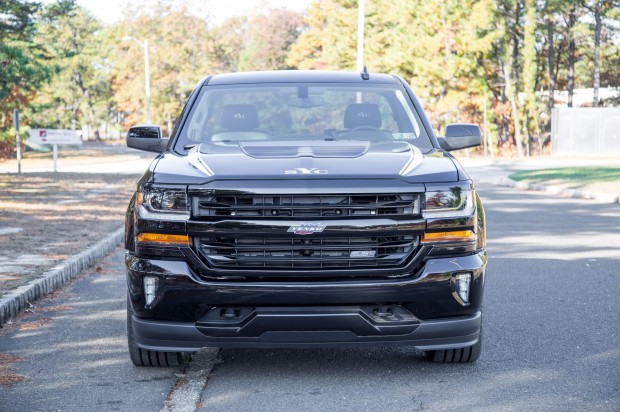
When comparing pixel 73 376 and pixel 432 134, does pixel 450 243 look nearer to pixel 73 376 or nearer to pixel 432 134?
pixel 432 134

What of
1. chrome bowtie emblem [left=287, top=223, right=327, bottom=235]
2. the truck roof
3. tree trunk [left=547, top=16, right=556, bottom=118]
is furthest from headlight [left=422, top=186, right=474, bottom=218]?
tree trunk [left=547, top=16, right=556, bottom=118]

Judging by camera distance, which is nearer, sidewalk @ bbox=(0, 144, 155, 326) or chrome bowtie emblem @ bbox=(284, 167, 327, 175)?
chrome bowtie emblem @ bbox=(284, 167, 327, 175)

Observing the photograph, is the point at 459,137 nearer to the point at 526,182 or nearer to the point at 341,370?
the point at 341,370

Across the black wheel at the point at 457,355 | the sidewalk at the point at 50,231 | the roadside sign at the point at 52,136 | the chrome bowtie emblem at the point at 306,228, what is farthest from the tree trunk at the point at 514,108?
the chrome bowtie emblem at the point at 306,228

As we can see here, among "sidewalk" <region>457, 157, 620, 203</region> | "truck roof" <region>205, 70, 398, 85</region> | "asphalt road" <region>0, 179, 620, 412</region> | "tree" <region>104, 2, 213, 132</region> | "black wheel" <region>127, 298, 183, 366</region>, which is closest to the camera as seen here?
"asphalt road" <region>0, 179, 620, 412</region>

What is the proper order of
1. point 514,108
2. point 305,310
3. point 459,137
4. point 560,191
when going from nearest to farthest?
point 305,310 → point 459,137 → point 560,191 → point 514,108

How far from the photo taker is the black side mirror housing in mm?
6578

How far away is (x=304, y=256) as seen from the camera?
16.6 ft

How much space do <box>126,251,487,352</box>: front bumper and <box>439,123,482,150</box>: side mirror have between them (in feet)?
5.05

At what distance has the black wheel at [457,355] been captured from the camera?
5.60 metres

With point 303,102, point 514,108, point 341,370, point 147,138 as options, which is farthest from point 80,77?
point 341,370

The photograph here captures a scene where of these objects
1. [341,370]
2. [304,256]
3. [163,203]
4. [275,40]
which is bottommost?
[341,370]

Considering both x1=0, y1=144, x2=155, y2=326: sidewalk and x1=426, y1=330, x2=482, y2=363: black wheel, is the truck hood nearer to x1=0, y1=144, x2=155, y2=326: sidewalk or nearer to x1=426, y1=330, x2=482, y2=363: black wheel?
x1=426, y1=330, x2=482, y2=363: black wheel

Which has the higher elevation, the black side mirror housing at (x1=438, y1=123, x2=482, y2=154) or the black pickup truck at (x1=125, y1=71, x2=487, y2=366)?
the black side mirror housing at (x1=438, y1=123, x2=482, y2=154)
